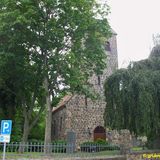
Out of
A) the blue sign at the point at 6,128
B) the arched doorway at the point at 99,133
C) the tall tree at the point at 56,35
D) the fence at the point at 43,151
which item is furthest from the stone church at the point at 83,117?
the blue sign at the point at 6,128

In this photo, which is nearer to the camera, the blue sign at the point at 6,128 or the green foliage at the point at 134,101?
the blue sign at the point at 6,128

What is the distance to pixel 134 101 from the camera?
17984 mm

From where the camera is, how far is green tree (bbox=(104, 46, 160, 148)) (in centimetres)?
1734

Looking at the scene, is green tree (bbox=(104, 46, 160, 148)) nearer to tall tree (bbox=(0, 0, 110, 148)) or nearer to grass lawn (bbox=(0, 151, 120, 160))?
grass lawn (bbox=(0, 151, 120, 160))

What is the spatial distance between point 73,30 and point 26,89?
7.04 metres

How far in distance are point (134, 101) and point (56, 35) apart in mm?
6821

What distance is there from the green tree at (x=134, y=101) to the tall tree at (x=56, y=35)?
290cm

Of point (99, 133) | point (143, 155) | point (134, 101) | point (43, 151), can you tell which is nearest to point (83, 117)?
point (99, 133)

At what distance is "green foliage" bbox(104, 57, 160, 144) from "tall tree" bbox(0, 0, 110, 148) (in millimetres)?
2857

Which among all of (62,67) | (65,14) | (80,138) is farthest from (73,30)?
(80,138)

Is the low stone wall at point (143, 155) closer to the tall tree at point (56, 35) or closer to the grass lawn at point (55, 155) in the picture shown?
the grass lawn at point (55, 155)

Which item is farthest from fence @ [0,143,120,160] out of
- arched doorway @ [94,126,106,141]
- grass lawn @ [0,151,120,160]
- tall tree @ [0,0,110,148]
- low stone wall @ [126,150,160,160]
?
arched doorway @ [94,126,106,141]

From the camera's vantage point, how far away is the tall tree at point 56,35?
61.7 ft

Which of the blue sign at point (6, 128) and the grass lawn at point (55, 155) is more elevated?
the blue sign at point (6, 128)
